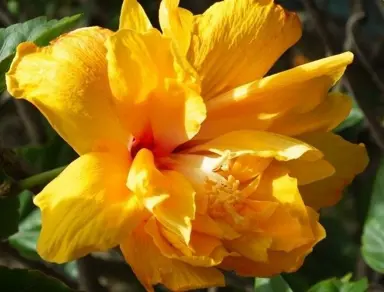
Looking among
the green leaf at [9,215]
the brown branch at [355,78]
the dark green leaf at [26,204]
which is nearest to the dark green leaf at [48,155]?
the dark green leaf at [26,204]

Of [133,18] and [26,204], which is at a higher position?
[133,18]

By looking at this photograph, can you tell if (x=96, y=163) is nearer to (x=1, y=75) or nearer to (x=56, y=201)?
(x=56, y=201)

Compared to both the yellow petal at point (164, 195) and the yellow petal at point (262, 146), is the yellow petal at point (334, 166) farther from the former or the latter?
the yellow petal at point (164, 195)

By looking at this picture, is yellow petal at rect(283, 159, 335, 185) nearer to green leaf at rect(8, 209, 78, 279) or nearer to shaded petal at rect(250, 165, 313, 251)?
shaded petal at rect(250, 165, 313, 251)

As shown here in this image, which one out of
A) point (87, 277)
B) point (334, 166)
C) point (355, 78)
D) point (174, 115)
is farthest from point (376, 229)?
point (355, 78)

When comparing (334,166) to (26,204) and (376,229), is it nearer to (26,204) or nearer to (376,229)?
(376,229)

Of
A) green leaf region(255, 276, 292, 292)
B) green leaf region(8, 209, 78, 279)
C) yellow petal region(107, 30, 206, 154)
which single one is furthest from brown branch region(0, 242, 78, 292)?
yellow petal region(107, 30, 206, 154)
